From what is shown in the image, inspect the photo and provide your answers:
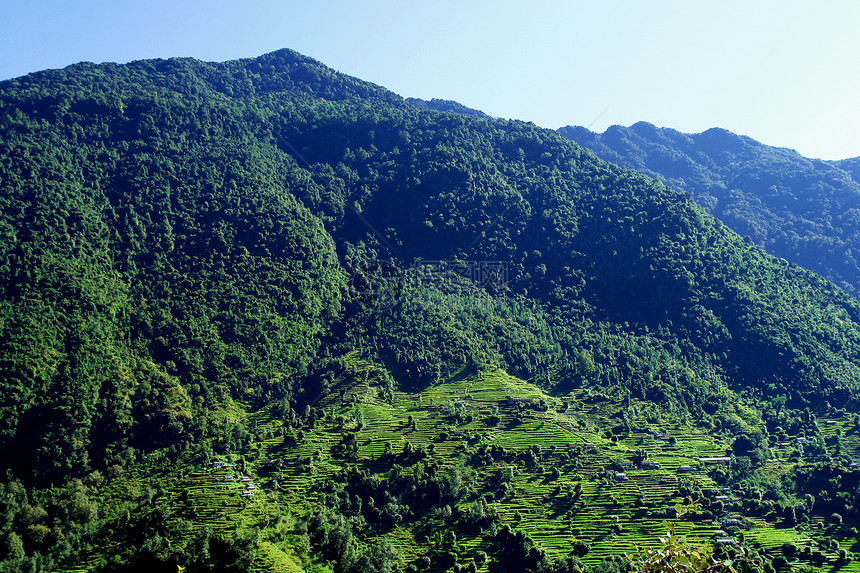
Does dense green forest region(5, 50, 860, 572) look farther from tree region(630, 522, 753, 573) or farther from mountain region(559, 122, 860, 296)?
mountain region(559, 122, 860, 296)

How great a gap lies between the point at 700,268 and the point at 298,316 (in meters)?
64.4

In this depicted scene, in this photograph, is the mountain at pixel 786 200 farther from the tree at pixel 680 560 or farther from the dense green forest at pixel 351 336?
the tree at pixel 680 560

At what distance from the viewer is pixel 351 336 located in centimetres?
8369

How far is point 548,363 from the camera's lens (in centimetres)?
8206

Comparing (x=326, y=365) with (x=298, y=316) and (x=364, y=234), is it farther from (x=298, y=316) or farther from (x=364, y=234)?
(x=364, y=234)

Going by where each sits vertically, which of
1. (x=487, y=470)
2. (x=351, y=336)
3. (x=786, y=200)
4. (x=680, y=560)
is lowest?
(x=487, y=470)

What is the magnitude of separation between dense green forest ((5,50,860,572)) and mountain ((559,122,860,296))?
4667 centimetres

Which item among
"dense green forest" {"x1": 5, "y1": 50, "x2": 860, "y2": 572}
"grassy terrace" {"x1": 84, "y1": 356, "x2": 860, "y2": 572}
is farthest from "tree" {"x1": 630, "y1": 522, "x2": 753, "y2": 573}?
"grassy terrace" {"x1": 84, "y1": 356, "x2": 860, "y2": 572}

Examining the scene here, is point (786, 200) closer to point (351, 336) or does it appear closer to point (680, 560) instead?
point (351, 336)

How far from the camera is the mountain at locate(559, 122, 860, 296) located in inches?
5463

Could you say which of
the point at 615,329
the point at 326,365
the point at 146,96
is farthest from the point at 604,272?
the point at 146,96

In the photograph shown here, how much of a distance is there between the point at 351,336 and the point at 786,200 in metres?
140

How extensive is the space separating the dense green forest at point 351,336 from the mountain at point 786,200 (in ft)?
153

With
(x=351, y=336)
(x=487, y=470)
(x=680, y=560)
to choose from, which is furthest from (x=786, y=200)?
(x=680, y=560)
